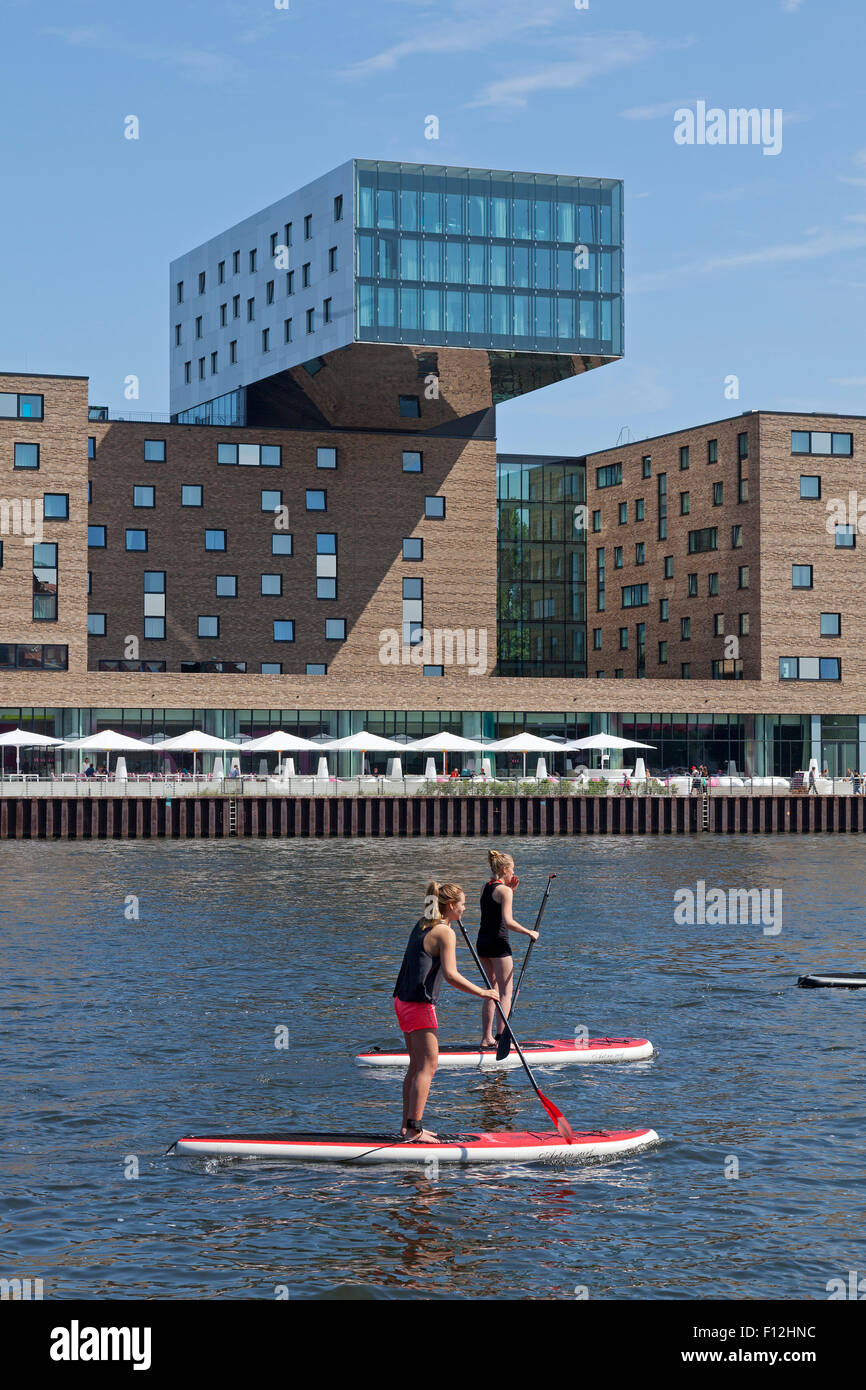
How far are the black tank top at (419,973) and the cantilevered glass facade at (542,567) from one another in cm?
10005

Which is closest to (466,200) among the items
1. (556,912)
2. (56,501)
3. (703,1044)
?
(56,501)

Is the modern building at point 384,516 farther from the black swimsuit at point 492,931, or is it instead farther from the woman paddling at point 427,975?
the woman paddling at point 427,975

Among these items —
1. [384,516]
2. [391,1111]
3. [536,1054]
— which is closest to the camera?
[391,1111]

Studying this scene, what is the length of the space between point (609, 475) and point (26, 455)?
42281mm

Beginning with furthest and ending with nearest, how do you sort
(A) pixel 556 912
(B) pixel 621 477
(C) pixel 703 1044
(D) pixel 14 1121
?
(B) pixel 621 477 < (A) pixel 556 912 < (C) pixel 703 1044 < (D) pixel 14 1121

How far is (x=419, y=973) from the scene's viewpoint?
15523 mm

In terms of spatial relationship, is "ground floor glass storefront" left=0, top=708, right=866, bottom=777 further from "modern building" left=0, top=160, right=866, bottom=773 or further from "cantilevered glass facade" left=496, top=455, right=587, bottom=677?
"cantilevered glass facade" left=496, top=455, right=587, bottom=677

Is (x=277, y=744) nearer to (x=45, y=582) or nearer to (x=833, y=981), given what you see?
(x=45, y=582)

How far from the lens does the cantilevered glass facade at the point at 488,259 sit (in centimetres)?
8575

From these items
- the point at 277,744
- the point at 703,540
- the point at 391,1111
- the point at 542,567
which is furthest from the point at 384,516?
the point at 391,1111

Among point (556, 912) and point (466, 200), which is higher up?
point (466, 200)

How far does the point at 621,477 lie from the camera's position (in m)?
110

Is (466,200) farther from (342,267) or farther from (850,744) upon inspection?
(850,744)

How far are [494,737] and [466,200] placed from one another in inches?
1079
